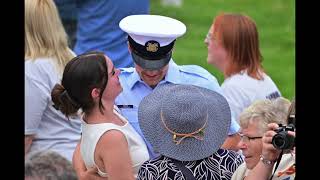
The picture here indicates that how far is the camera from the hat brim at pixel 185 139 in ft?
11.9

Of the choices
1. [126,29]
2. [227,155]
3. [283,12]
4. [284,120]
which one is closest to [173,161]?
[227,155]

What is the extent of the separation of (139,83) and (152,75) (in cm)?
10

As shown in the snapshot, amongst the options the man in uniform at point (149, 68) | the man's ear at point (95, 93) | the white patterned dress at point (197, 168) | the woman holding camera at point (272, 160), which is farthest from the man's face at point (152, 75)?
→ the woman holding camera at point (272, 160)

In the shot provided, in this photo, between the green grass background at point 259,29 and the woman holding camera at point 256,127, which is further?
the green grass background at point 259,29

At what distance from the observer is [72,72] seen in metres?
3.95

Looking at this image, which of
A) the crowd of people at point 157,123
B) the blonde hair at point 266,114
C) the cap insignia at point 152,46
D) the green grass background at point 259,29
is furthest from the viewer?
the green grass background at point 259,29

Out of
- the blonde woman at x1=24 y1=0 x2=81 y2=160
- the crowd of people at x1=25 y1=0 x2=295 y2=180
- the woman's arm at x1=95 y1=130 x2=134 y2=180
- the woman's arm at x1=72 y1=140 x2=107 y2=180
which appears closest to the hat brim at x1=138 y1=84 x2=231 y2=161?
the crowd of people at x1=25 y1=0 x2=295 y2=180

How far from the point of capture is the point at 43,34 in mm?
5152

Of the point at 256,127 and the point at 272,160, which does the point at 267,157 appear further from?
the point at 256,127

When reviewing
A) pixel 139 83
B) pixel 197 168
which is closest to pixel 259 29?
pixel 139 83

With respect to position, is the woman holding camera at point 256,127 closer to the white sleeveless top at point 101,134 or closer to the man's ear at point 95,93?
the white sleeveless top at point 101,134

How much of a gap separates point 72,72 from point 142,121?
380 mm

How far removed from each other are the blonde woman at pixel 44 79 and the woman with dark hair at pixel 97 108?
1070 millimetres
